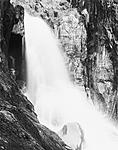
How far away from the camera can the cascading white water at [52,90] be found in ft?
131

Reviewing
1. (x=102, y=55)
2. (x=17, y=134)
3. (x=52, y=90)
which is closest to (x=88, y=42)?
(x=102, y=55)

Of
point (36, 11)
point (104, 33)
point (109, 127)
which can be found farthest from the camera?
point (104, 33)

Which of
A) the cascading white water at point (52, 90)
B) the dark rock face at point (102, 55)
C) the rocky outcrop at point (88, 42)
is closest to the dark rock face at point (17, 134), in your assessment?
the cascading white water at point (52, 90)

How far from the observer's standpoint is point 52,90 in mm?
43094

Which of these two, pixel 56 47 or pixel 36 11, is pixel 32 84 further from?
pixel 36 11

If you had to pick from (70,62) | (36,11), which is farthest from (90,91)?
(36,11)

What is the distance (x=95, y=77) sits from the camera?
157 feet

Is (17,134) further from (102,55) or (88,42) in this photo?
(102,55)

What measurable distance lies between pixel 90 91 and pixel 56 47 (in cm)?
731

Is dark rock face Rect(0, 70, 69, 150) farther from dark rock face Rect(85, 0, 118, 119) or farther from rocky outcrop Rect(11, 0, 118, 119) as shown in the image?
dark rock face Rect(85, 0, 118, 119)

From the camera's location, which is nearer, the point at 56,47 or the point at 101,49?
the point at 56,47

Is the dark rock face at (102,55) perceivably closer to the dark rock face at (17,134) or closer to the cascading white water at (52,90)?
the cascading white water at (52,90)

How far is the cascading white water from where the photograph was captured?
39.9 metres

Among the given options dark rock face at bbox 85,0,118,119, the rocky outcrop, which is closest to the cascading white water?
the rocky outcrop
